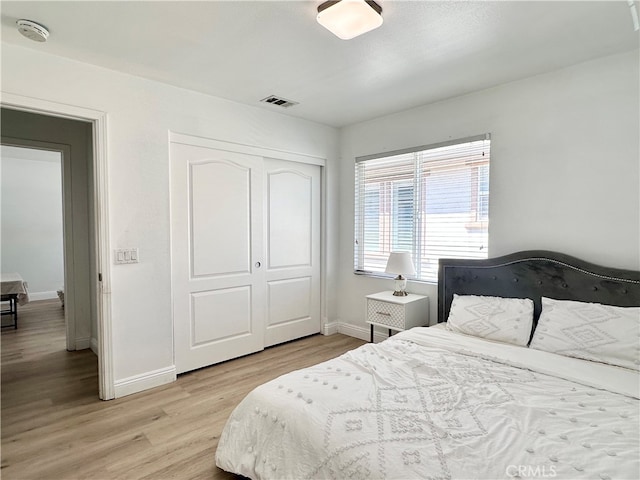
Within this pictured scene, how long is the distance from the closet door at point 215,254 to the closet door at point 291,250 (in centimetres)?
16

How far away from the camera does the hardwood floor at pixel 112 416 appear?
195 cm

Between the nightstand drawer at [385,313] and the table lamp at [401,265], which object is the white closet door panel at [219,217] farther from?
the table lamp at [401,265]

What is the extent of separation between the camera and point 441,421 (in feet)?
4.78

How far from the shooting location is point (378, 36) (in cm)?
216

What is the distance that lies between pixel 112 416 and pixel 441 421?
7.58 feet

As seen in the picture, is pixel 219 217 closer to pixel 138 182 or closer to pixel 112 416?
pixel 138 182

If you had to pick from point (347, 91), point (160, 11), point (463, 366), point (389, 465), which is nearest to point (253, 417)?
point (389, 465)

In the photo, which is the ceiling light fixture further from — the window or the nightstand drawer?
the nightstand drawer

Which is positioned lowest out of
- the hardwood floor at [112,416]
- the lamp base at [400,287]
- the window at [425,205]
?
the hardwood floor at [112,416]

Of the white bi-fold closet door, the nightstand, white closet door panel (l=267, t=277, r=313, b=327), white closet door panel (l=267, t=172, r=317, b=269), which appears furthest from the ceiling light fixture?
white closet door panel (l=267, t=277, r=313, b=327)

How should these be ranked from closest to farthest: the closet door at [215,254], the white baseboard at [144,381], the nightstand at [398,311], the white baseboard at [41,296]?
the white baseboard at [144,381]
the closet door at [215,254]
the nightstand at [398,311]
the white baseboard at [41,296]

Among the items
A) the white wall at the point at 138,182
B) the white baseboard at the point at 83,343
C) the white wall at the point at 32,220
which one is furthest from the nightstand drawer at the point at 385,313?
the white wall at the point at 32,220

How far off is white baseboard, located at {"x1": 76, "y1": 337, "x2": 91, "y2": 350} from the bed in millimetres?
2907

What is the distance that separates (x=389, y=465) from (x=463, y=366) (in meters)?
1.02
